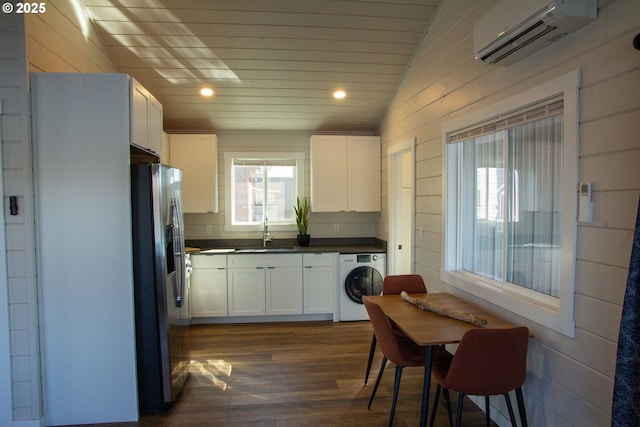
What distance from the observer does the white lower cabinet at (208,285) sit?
435 centimetres

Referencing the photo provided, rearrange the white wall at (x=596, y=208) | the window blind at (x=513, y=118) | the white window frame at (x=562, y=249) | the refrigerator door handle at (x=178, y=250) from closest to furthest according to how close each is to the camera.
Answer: the white wall at (x=596, y=208), the white window frame at (x=562, y=249), the window blind at (x=513, y=118), the refrigerator door handle at (x=178, y=250)

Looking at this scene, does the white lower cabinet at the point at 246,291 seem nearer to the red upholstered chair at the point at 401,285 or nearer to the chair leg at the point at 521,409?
the red upholstered chair at the point at 401,285

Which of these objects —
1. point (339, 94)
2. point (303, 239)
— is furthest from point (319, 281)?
point (339, 94)

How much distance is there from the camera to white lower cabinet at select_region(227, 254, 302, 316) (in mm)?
4379

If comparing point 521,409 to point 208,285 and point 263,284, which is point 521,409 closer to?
point 263,284

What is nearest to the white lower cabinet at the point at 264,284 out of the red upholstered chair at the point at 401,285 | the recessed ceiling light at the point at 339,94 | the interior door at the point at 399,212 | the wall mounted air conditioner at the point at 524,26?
the interior door at the point at 399,212

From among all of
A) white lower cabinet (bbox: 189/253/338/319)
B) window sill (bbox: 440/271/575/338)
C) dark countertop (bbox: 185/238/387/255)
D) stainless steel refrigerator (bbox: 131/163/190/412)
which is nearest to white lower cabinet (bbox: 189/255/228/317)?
white lower cabinet (bbox: 189/253/338/319)

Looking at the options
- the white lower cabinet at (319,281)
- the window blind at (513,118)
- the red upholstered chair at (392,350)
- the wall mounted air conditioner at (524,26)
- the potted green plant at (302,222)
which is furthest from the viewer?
the potted green plant at (302,222)

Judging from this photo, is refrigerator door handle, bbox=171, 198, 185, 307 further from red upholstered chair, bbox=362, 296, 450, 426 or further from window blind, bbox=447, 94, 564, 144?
window blind, bbox=447, 94, 564, 144

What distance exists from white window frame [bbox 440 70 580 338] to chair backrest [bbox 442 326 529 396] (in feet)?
0.67

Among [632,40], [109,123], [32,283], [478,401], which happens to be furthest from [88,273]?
[632,40]

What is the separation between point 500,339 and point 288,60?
119 inches

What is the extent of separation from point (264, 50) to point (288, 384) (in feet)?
9.75

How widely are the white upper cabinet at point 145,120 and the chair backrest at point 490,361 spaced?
244cm
